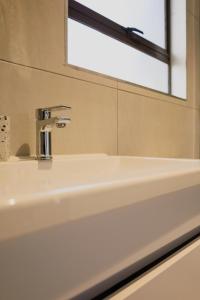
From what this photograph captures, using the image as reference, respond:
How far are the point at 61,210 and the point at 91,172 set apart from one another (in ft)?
1.67

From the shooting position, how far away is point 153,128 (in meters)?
1.16

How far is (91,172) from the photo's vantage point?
0.72m

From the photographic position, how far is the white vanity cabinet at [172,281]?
0.31 metres

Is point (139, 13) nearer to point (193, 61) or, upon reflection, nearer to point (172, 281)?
point (193, 61)

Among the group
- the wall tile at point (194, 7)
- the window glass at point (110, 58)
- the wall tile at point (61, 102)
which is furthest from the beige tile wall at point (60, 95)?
the wall tile at point (194, 7)

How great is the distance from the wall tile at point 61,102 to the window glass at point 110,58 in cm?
14

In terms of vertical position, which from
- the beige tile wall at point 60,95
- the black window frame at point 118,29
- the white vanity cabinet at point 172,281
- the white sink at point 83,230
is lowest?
the white vanity cabinet at point 172,281

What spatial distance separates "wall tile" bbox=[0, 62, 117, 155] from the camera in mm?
639

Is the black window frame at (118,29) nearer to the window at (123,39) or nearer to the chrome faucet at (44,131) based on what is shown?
the window at (123,39)

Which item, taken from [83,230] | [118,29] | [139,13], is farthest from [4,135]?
[139,13]

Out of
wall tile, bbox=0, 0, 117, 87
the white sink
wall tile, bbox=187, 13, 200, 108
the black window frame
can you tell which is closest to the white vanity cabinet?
the white sink

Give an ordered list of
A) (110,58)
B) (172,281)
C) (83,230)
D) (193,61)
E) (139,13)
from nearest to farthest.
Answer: (83,230) → (172,281) → (110,58) → (139,13) → (193,61)

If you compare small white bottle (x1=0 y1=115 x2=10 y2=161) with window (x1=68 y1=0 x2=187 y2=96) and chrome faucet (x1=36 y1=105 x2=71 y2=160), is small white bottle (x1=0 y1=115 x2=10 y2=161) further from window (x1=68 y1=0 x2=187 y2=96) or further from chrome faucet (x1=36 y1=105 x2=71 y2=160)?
window (x1=68 y1=0 x2=187 y2=96)

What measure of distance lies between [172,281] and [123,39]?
3.34ft
